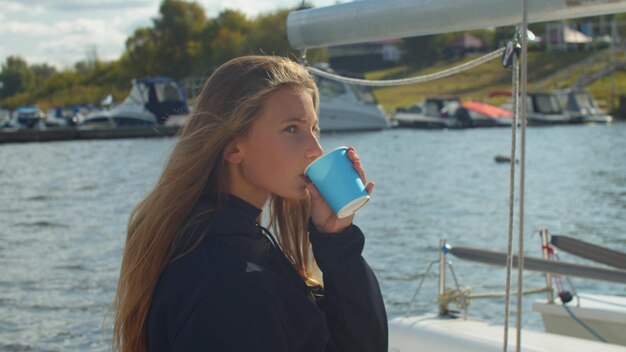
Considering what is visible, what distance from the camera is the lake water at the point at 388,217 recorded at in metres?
12.2

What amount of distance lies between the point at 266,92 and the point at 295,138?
0.38ft

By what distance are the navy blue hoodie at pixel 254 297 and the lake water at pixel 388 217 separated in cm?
39

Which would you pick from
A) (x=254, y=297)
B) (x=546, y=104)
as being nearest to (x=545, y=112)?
(x=546, y=104)

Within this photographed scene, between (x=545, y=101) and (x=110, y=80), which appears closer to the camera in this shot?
(x=545, y=101)

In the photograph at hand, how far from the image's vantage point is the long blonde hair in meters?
2.16

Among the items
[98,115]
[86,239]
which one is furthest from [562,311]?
[98,115]

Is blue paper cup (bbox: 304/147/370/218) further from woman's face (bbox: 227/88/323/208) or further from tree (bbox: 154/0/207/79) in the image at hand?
tree (bbox: 154/0/207/79)

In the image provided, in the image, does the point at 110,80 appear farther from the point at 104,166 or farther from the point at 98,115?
the point at 104,166

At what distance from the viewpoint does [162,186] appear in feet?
7.39

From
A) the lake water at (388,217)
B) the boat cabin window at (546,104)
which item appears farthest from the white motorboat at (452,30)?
the boat cabin window at (546,104)

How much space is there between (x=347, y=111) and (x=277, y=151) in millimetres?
54629

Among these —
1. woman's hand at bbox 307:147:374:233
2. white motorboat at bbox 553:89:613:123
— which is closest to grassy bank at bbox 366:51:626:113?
white motorboat at bbox 553:89:613:123

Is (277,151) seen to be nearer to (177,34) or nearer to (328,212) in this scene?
(328,212)

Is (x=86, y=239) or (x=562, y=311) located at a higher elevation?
(x=562, y=311)
